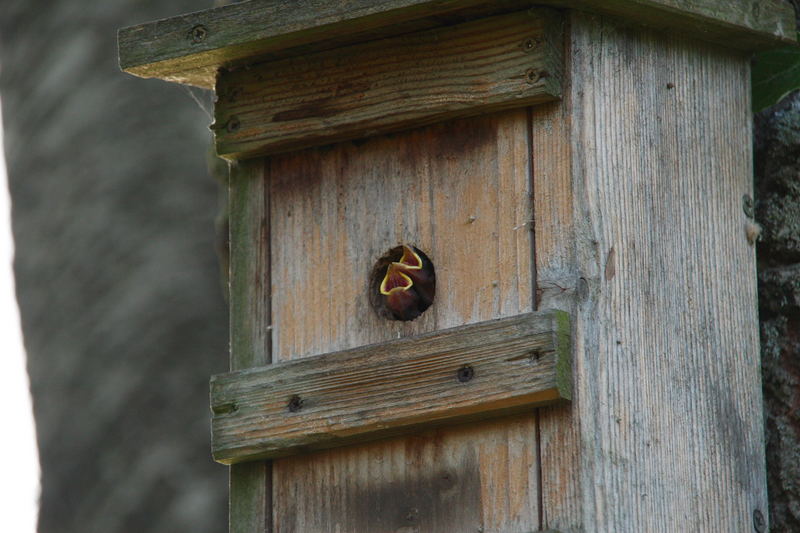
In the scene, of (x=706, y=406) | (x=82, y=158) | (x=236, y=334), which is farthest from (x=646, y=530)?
(x=82, y=158)

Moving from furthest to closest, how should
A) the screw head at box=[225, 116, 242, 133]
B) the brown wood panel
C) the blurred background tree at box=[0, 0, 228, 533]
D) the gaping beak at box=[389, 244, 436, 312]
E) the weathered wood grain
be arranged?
the blurred background tree at box=[0, 0, 228, 533] < the screw head at box=[225, 116, 242, 133] < the gaping beak at box=[389, 244, 436, 312] < the brown wood panel < the weathered wood grain

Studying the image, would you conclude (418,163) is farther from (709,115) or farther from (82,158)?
(82,158)

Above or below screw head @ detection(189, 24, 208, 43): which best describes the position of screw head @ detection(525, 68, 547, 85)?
below

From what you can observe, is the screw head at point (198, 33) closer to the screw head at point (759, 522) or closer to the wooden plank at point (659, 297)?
the wooden plank at point (659, 297)

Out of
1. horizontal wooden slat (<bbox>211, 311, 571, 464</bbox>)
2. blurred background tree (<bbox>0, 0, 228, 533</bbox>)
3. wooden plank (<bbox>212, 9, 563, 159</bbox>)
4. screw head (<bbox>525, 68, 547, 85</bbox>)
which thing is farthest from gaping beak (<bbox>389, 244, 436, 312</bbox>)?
blurred background tree (<bbox>0, 0, 228, 533</bbox>)

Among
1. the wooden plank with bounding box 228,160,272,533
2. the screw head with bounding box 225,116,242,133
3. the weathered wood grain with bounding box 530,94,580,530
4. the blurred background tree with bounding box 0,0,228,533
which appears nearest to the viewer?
the weathered wood grain with bounding box 530,94,580,530

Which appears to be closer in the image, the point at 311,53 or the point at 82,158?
the point at 311,53

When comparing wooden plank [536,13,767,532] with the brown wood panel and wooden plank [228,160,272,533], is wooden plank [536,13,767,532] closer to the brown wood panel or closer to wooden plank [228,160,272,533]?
the brown wood panel
